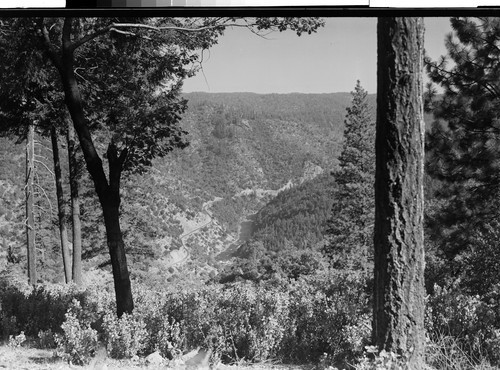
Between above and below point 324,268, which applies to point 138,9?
above

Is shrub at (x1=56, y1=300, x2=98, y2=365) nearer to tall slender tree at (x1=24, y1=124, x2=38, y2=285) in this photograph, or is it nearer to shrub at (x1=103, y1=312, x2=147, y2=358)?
shrub at (x1=103, y1=312, x2=147, y2=358)

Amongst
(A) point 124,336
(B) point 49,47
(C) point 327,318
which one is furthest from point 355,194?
(B) point 49,47

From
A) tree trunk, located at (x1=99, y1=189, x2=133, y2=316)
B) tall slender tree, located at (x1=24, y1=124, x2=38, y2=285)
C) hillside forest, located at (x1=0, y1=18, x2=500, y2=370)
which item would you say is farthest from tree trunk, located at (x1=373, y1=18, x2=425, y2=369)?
tall slender tree, located at (x1=24, y1=124, x2=38, y2=285)

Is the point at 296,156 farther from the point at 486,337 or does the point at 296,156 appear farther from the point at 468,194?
the point at 486,337

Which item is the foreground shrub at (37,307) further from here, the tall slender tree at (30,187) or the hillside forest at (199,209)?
the tall slender tree at (30,187)

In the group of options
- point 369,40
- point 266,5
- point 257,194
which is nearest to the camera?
point 266,5

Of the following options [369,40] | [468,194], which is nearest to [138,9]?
[369,40]
